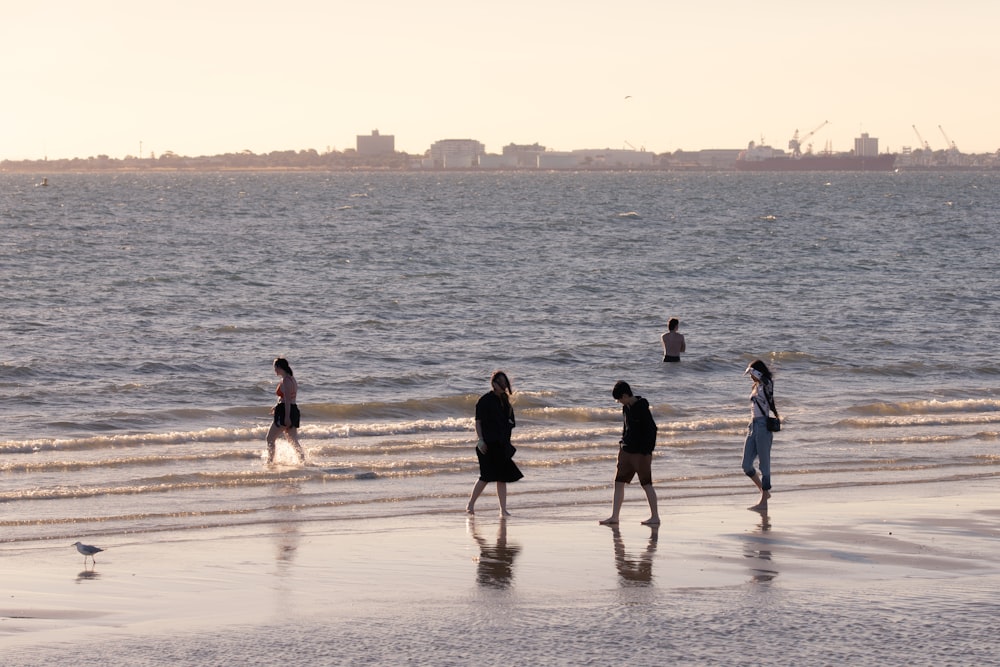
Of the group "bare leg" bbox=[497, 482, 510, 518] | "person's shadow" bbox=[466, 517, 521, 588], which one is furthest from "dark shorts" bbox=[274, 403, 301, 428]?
"person's shadow" bbox=[466, 517, 521, 588]

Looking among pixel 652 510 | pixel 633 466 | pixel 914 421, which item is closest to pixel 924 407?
pixel 914 421

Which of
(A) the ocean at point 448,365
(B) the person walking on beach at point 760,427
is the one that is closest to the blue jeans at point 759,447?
(B) the person walking on beach at point 760,427

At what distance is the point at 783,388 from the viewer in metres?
25.7

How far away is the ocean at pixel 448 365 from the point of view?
15.5 meters

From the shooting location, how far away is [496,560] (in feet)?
36.0

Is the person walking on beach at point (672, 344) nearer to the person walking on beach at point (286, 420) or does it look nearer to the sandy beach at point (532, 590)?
the person walking on beach at point (286, 420)

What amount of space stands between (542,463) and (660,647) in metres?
8.57

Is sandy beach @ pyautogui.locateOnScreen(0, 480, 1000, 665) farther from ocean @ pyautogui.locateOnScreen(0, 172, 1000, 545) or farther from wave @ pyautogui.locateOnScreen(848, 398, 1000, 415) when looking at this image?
wave @ pyautogui.locateOnScreen(848, 398, 1000, 415)

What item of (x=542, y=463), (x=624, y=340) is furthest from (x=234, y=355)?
(x=542, y=463)

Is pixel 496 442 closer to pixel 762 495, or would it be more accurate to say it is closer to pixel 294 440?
pixel 762 495

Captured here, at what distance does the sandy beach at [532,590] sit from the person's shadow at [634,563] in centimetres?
4

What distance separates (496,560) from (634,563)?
1.05m

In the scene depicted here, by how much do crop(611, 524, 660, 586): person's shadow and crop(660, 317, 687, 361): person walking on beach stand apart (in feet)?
53.7

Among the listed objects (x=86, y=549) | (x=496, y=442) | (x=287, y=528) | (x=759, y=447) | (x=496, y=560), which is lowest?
(x=287, y=528)
